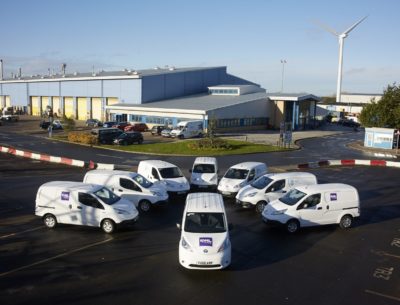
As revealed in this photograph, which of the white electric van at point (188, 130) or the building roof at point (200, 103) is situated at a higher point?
the building roof at point (200, 103)

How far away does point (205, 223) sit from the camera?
12539mm

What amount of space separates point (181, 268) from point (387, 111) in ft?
147

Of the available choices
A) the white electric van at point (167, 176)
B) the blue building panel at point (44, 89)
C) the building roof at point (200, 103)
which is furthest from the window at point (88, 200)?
the blue building panel at point (44, 89)

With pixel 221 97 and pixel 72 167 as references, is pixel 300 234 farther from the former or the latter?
pixel 221 97

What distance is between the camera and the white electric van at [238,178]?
67.7ft

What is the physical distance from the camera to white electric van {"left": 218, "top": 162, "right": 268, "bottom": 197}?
20641 millimetres

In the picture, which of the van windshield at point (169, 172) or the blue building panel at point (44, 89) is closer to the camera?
the van windshield at point (169, 172)

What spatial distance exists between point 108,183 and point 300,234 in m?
8.79

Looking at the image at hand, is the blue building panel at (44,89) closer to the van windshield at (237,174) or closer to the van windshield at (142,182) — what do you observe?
the van windshield at (237,174)

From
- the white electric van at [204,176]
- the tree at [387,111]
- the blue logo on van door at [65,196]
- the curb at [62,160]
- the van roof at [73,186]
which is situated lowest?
the curb at [62,160]

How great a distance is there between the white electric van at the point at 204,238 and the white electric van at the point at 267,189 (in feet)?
17.6

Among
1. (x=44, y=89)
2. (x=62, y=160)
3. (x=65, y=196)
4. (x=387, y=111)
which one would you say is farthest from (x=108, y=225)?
(x=44, y=89)

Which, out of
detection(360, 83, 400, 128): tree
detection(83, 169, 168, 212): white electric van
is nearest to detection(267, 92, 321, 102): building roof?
detection(360, 83, 400, 128): tree

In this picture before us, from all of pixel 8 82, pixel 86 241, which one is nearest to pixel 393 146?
pixel 86 241
